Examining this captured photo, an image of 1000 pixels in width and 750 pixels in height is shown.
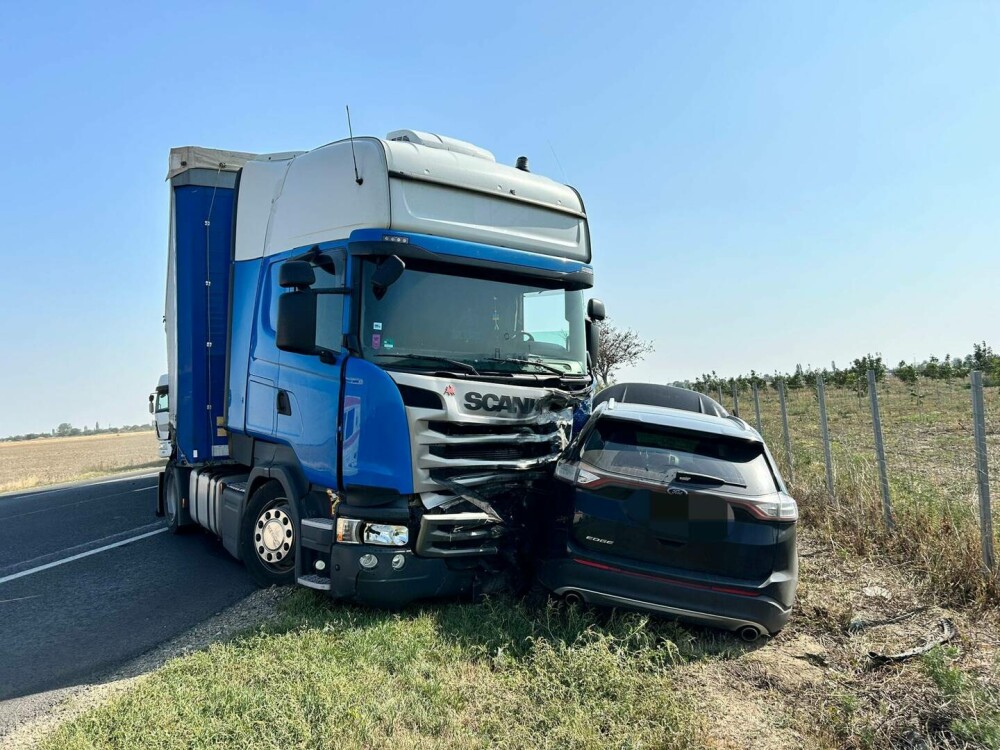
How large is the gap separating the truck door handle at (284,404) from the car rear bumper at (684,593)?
2565 mm

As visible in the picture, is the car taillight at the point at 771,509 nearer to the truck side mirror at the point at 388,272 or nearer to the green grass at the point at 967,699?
the green grass at the point at 967,699

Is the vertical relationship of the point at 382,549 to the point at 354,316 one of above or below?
below

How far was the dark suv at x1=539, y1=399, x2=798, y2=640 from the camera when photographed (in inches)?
173

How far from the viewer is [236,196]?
6.70 metres

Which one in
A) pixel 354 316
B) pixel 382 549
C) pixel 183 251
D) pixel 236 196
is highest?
pixel 236 196

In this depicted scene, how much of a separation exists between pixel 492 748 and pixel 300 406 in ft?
9.99

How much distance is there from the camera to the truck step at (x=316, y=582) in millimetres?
4770

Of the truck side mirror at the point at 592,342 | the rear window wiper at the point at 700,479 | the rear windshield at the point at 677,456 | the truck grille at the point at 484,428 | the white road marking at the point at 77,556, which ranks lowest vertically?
the white road marking at the point at 77,556

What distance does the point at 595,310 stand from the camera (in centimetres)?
666

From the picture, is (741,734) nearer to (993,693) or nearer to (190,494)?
(993,693)

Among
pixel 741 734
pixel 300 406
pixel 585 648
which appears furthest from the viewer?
pixel 300 406

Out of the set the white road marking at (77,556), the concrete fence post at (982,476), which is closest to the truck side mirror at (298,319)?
the white road marking at (77,556)

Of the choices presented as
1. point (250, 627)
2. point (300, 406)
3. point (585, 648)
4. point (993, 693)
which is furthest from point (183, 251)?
point (993, 693)

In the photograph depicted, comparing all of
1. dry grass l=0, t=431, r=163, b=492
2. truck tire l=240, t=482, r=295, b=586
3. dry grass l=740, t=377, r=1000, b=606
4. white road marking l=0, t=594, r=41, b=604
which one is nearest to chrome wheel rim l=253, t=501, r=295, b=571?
truck tire l=240, t=482, r=295, b=586
